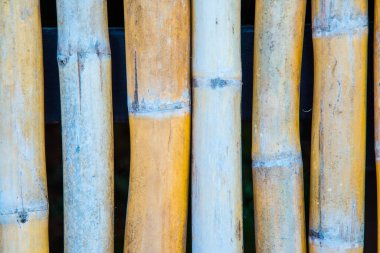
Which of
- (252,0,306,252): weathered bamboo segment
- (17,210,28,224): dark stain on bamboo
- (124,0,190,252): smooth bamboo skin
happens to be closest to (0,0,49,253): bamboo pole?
(17,210,28,224): dark stain on bamboo

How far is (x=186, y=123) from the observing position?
91 centimetres

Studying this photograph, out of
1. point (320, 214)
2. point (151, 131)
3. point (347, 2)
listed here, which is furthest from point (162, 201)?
point (347, 2)

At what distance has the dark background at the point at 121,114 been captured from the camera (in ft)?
Result: 3.22

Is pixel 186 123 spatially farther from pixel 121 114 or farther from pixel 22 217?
pixel 22 217

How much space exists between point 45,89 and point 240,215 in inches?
14.7

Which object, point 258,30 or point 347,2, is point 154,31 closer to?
point 258,30

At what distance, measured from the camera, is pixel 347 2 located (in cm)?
90

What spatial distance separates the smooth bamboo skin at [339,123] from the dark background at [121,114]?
74mm

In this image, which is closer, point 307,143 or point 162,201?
point 162,201

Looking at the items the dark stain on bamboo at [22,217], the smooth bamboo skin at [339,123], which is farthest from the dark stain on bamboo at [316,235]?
the dark stain on bamboo at [22,217]

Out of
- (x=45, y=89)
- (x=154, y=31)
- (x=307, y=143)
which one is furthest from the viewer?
(x=307, y=143)

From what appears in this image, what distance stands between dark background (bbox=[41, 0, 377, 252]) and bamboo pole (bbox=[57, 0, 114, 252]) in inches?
3.0

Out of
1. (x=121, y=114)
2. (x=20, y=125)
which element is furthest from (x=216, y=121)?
(x=20, y=125)

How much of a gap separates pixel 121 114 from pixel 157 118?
4.9 inches
